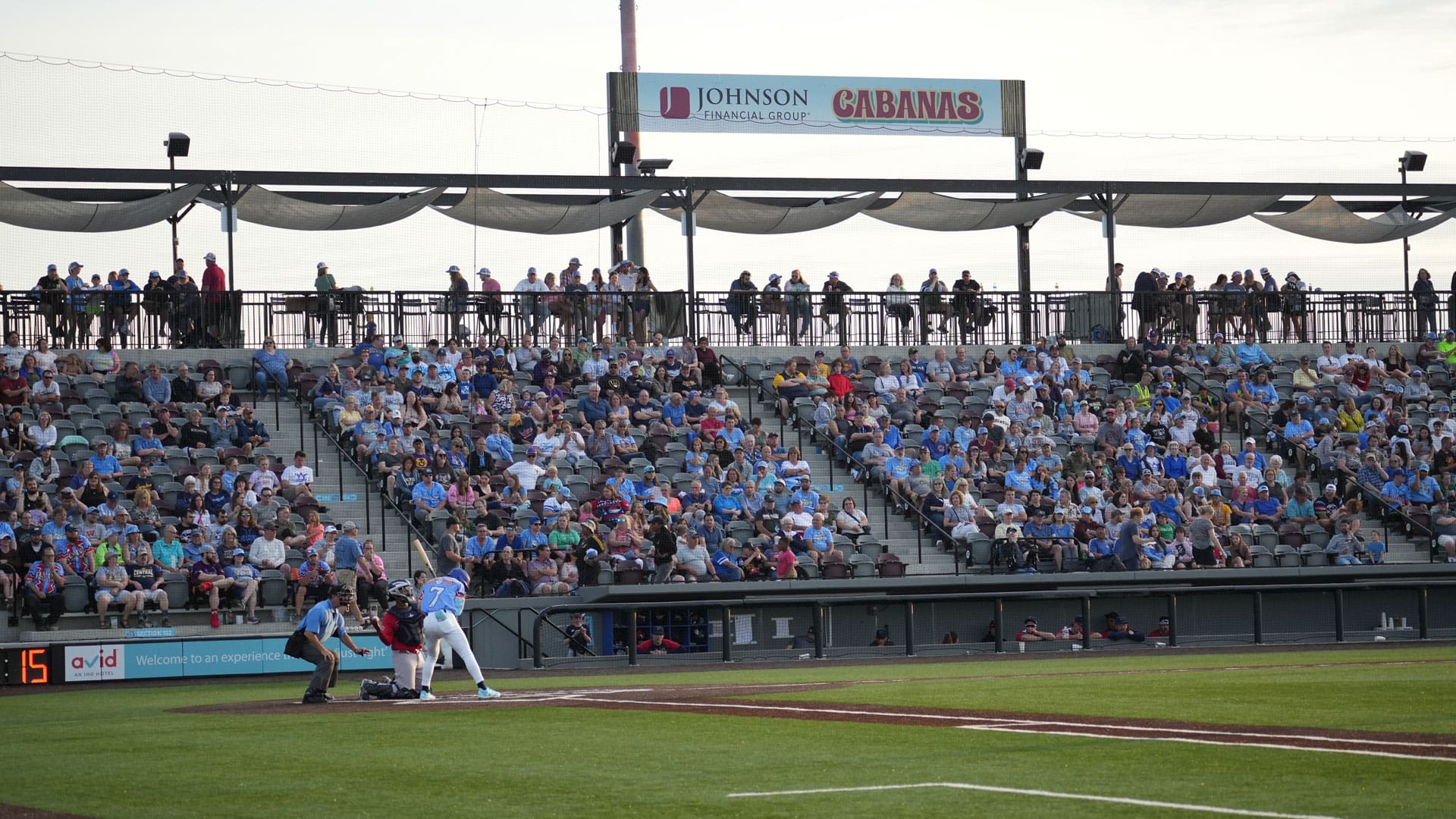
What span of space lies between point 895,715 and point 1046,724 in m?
1.53

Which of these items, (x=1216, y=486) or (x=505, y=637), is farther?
(x=1216, y=486)

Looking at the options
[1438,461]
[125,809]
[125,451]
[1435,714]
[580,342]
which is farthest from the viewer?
[580,342]

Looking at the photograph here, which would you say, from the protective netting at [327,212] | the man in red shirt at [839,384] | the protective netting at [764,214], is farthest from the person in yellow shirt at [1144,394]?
the protective netting at [327,212]

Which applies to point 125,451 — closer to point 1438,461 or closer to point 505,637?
point 505,637

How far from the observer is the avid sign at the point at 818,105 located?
3619 centimetres

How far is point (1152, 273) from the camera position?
36219mm

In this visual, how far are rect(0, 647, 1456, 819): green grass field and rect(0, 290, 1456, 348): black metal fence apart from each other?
45.3 ft

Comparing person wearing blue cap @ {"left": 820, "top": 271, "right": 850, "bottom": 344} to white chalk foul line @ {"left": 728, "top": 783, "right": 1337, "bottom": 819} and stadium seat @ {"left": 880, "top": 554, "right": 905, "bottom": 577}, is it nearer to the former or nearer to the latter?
stadium seat @ {"left": 880, "top": 554, "right": 905, "bottom": 577}

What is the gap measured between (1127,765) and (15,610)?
1633cm

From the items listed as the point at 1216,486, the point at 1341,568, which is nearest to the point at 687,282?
the point at 1216,486

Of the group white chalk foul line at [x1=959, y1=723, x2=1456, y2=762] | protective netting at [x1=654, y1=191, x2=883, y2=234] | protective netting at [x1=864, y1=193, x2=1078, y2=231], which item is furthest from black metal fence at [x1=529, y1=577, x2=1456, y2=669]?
protective netting at [x1=864, y1=193, x2=1078, y2=231]

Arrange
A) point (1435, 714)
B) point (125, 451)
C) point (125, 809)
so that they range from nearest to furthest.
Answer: point (125, 809), point (1435, 714), point (125, 451)

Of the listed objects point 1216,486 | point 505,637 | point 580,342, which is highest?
point 580,342

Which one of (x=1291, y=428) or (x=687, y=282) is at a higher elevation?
(x=687, y=282)
